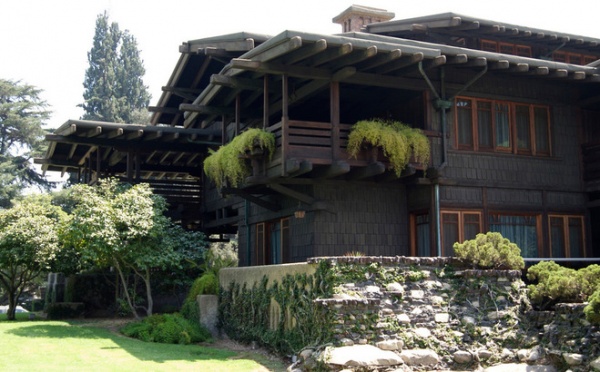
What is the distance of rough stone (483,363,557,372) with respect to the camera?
11.8 m

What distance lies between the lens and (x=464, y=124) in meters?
16.7

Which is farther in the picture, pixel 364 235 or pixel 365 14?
pixel 365 14

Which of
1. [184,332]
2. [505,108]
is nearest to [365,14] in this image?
[505,108]

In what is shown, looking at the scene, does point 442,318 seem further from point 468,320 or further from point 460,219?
point 460,219

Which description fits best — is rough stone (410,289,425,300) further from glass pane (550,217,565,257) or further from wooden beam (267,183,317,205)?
glass pane (550,217,565,257)

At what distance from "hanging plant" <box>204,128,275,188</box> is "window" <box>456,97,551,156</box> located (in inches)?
179

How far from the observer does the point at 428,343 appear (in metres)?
12.4

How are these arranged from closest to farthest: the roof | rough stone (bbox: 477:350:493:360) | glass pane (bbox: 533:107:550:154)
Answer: rough stone (bbox: 477:350:493:360)
glass pane (bbox: 533:107:550:154)
the roof

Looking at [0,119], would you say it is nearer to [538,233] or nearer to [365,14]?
[365,14]

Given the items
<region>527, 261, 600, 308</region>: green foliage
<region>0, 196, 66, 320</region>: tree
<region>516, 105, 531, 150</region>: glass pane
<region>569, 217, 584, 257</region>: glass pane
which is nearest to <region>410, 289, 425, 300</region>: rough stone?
<region>527, 261, 600, 308</region>: green foliage

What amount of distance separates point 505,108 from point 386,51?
4.67 meters

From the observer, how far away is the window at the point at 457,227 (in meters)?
16.0

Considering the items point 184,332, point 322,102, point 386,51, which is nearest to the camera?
point 386,51

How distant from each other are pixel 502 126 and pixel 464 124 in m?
1.14
